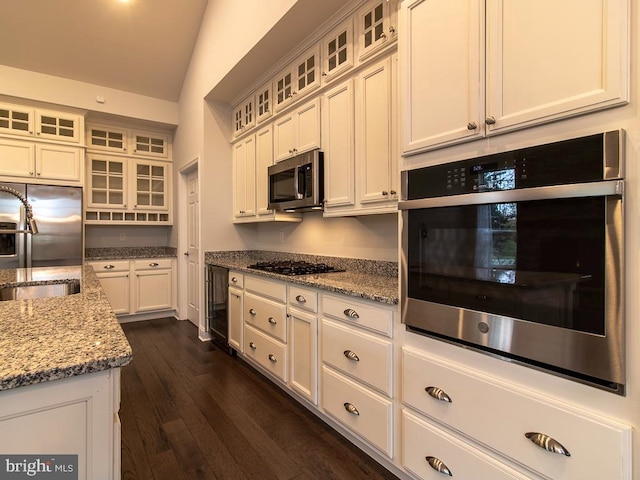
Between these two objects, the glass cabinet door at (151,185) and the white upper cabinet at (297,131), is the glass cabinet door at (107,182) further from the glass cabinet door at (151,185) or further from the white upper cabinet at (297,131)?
the white upper cabinet at (297,131)

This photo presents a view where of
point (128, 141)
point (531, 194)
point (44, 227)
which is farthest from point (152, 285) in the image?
point (531, 194)

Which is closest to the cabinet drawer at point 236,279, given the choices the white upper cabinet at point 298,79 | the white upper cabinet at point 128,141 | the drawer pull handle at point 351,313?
the drawer pull handle at point 351,313

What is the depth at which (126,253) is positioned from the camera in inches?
197

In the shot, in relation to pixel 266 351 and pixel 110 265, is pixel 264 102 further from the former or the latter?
pixel 110 265

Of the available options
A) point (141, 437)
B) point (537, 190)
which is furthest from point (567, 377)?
point (141, 437)

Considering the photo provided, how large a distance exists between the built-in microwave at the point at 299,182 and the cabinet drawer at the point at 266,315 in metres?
0.81

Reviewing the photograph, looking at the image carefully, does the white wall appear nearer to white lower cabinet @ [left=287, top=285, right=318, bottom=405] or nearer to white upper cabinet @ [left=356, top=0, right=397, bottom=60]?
white upper cabinet @ [left=356, top=0, right=397, bottom=60]

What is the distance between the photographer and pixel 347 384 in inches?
74.5

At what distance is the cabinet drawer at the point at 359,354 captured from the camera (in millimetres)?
1655

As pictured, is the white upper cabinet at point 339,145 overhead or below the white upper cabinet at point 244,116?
below

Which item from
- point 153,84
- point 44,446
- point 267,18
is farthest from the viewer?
point 153,84

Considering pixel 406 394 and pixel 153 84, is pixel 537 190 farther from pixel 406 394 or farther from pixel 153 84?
pixel 153 84

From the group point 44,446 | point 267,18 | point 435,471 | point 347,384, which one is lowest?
point 435,471

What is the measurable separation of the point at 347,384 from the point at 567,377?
1.12 m
